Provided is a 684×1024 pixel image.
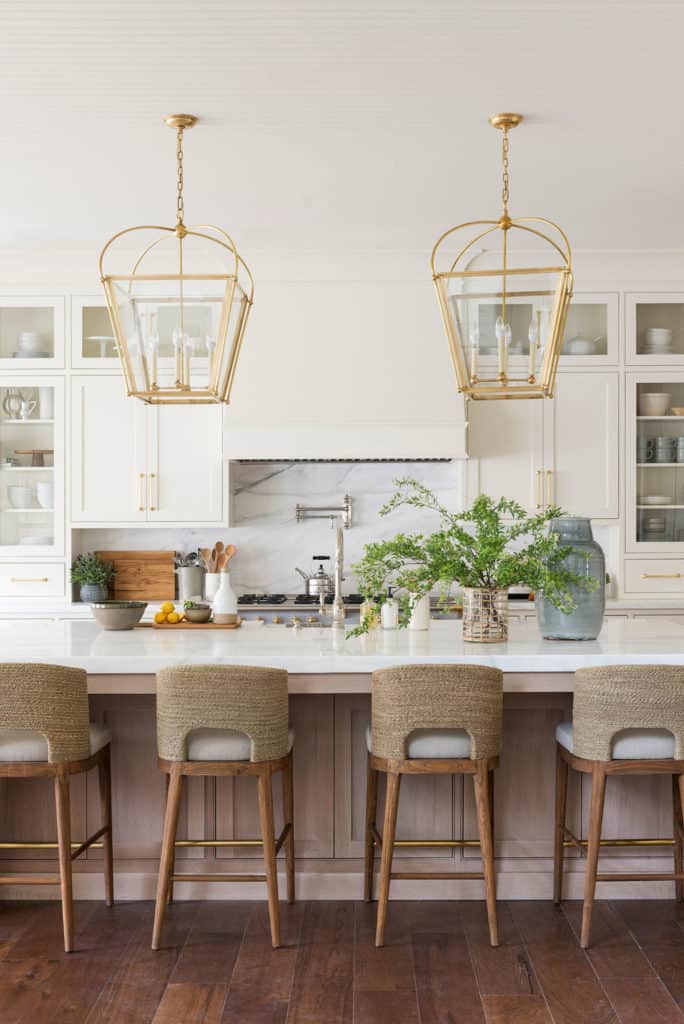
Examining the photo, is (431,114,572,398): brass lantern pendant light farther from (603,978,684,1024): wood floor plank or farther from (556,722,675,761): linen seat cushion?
(603,978,684,1024): wood floor plank

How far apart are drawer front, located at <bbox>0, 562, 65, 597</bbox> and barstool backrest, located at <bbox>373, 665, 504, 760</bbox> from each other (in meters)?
3.02

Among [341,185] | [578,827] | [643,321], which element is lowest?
[578,827]

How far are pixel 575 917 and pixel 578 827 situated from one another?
293 mm

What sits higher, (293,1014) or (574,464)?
(574,464)

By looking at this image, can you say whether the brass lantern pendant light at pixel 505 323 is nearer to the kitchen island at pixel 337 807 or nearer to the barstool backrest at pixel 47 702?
the kitchen island at pixel 337 807

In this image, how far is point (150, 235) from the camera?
4.92m

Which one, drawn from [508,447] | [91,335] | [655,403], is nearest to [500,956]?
[508,447]

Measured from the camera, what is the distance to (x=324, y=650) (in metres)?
3.14

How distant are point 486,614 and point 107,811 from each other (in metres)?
1.43

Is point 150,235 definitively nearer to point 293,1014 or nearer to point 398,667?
point 398,667

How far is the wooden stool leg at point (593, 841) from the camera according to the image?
282cm

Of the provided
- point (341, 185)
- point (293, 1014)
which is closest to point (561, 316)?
point (341, 185)

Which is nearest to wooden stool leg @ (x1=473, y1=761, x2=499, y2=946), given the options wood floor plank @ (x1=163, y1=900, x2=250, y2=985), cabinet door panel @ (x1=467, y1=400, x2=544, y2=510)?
wood floor plank @ (x1=163, y1=900, x2=250, y2=985)

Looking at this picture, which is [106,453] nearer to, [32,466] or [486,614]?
[32,466]
